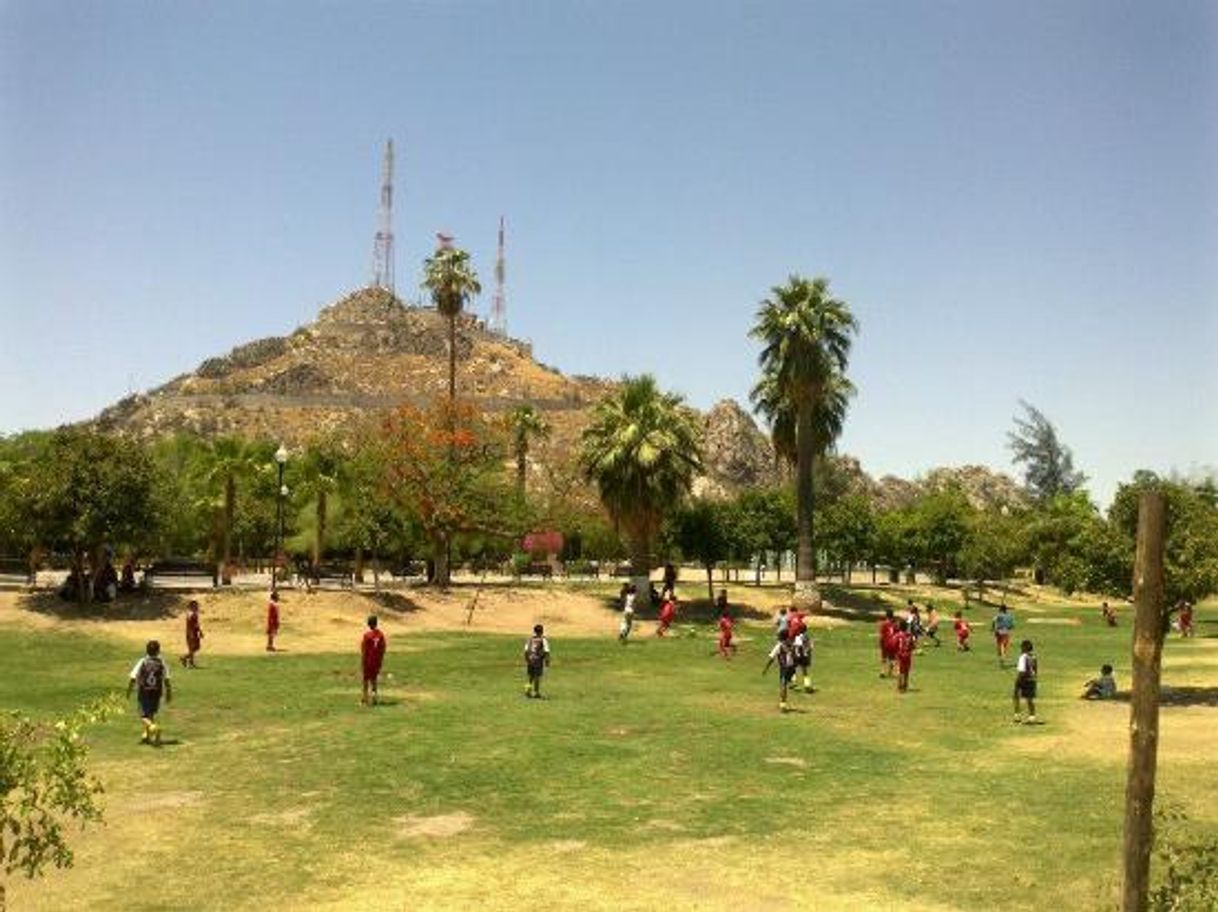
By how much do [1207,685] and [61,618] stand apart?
3589 centimetres

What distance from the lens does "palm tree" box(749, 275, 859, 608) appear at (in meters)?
55.1

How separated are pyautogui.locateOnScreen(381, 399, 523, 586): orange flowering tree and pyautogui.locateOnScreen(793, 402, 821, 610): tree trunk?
14.5m

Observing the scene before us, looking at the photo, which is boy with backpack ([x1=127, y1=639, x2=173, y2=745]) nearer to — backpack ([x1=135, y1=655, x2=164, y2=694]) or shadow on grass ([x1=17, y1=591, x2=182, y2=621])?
backpack ([x1=135, y1=655, x2=164, y2=694])

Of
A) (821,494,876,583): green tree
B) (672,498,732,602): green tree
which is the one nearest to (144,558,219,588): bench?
(672,498,732,602): green tree

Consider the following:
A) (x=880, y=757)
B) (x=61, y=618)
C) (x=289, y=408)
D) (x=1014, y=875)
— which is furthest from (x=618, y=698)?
(x=289, y=408)

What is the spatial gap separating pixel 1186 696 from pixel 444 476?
34.3 metres

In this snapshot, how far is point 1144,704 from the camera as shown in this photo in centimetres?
804

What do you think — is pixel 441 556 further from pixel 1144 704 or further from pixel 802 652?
pixel 1144 704

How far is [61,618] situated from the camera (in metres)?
37.5

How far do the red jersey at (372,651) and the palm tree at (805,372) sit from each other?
116 ft

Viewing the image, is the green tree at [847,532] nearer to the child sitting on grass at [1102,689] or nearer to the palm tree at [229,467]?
the palm tree at [229,467]

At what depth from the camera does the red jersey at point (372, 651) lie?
925 inches

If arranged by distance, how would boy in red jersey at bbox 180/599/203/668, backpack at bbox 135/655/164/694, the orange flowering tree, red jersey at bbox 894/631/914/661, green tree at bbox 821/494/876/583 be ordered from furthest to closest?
green tree at bbox 821/494/876/583 → the orange flowering tree → boy in red jersey at bbox 180/599/203/668 → red jersey at bbox 894/631/914/661 → backpack at bbox 135/655/164/694

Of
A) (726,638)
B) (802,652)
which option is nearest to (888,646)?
(802,652)
